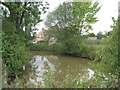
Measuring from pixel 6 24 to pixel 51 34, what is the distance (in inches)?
430

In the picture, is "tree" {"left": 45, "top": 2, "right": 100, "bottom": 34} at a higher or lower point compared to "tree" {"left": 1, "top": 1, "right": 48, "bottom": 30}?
higher

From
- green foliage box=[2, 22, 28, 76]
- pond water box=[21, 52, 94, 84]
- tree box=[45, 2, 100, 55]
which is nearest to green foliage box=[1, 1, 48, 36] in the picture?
green foliage box=[2, 22, 28, 76]

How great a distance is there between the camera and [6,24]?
3387mm

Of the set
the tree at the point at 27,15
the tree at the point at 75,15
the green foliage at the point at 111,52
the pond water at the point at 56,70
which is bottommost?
the pond water at the point at 56,70

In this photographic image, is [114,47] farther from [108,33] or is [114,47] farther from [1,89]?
[1,89]

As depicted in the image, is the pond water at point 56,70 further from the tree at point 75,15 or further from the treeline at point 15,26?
the tree at point 75,15

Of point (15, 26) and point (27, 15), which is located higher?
point (27, 15)

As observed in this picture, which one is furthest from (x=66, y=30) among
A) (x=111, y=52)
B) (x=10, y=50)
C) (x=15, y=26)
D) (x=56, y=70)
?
(x=111, y=52)

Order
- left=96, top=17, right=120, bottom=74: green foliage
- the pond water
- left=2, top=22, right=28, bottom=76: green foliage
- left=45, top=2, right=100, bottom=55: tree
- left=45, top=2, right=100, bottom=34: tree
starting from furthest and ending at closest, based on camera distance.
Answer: left=45, top=2, right=100, bottom=55: tree < left=45, top=2, right=100, bottom=34: tree < the pond water < left=2, top=22, right=28, bottom=76: green foliage < left=96, top=17, right=120, bottom=74: green foliage

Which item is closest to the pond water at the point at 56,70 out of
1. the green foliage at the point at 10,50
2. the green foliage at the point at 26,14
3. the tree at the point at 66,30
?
the green foliage at the point at 10,50

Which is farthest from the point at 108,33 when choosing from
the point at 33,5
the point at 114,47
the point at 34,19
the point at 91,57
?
the point at 91,57

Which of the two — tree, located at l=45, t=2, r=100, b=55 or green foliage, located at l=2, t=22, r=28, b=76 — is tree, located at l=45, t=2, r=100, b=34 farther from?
green foliage, located at l=2, t=22, r=28, b=76

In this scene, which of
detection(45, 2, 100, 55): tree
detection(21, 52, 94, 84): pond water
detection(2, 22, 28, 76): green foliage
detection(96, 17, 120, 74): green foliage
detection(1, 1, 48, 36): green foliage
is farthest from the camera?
detection(45, 2, 100, 55): tree

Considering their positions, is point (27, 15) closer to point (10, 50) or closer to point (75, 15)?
point (10, 50)
